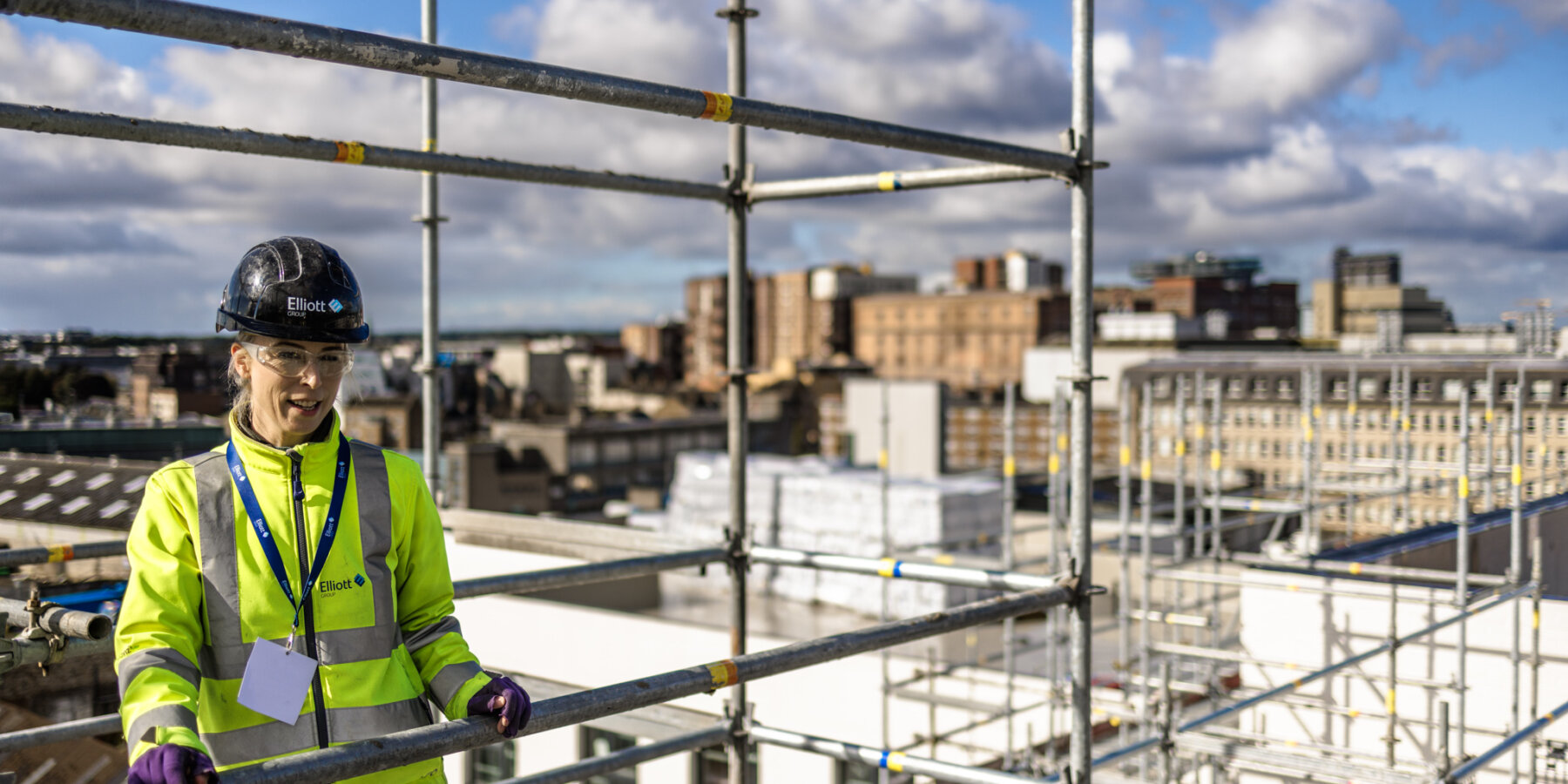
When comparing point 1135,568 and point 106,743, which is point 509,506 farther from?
point 106,743

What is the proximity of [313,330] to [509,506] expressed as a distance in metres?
49.7

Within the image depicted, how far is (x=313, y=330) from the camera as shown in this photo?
211 cm

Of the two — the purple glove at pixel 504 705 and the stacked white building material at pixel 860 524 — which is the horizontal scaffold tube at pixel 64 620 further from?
the stacked white building material at pixel 860 524

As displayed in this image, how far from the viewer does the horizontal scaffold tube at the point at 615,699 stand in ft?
6.27

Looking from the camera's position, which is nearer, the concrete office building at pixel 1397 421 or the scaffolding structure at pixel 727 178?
the scaffolding structure at pixel 727 178

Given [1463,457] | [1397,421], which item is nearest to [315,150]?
[1463,457]

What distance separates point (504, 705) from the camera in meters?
2.09

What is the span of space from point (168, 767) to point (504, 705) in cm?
57

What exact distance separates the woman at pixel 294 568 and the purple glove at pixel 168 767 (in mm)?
157

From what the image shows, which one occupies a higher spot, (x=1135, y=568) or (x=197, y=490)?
(x=197, y=490)

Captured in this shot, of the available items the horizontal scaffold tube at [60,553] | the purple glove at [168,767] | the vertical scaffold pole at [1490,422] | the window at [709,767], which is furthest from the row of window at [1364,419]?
the purple glove at [168,767]

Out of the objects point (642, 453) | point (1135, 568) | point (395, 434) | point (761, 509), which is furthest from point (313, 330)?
point (642, 453)

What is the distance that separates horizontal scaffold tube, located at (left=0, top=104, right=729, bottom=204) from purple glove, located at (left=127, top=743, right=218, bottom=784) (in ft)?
5.63

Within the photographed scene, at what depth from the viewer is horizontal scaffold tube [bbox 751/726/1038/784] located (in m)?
3.51
